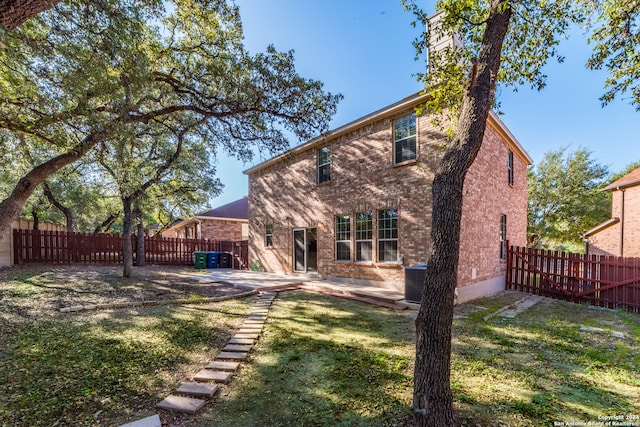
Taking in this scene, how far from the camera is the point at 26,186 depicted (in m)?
5.02

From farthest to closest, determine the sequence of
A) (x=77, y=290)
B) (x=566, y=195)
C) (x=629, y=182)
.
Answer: (x=566, y=195) < (x=629, y=182) < (x=77, y=290)

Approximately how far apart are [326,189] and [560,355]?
322 inches

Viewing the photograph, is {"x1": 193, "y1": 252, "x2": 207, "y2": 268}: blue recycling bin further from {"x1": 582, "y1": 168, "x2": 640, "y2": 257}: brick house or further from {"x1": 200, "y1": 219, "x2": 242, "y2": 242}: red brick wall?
{"x1": 582, "y1": 168, "x2": 640, "y2": 257}: brick house

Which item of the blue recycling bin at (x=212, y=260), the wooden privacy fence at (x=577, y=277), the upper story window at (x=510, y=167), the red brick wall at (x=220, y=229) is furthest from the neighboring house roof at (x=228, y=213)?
the wooden privacy fence at (x=577, y=277)

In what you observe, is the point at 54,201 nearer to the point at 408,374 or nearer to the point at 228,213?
the point at 228,213

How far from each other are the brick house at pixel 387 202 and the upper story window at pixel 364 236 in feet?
0.11

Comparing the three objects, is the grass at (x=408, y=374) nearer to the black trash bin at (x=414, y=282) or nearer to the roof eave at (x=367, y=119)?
the black trash bin at (x=414, y=282)

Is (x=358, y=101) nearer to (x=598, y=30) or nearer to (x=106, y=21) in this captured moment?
(x=598, y=30)

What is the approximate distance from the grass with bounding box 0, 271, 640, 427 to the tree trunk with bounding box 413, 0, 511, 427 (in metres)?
0.38

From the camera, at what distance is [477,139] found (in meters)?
2.76

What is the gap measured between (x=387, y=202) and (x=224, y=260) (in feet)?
38.2

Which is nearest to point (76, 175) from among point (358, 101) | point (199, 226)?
point (199, 226)

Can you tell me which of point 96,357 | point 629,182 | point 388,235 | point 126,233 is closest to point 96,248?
point 126,233

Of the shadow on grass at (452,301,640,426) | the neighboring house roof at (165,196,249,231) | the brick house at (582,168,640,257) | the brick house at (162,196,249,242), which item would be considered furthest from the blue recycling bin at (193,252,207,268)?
the brick house at (582,168,640,257)
